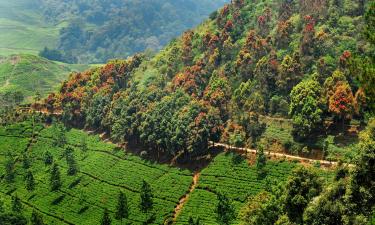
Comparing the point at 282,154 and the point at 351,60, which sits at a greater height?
the point at 351,60

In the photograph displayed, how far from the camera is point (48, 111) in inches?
4437

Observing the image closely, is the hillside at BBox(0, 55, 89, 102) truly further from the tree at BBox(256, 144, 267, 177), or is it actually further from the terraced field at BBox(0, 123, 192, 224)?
the tree at BBox(256, 144, 267, 177)

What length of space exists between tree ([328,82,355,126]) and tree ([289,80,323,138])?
2291mm

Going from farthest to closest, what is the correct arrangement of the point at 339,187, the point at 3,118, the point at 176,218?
the point at 3,118 < the point at 176,218 < the point at 339,187

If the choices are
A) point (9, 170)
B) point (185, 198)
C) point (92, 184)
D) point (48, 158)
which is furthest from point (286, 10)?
point (9, 170)

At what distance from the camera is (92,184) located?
3159 inches

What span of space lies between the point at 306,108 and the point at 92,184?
41.0m

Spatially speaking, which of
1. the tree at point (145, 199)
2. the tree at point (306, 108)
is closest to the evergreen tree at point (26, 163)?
the tree at point (145, 199)

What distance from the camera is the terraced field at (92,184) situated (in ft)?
233

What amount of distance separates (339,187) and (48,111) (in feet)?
297

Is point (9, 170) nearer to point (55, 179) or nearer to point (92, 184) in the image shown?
point (55, 179)

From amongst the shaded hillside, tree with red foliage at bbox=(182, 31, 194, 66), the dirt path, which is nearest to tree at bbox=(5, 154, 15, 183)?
the shaded hillside

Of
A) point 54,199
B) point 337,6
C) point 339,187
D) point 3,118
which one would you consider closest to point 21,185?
point 54,199

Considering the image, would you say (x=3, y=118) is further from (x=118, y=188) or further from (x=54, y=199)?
(x=118, y=188)
